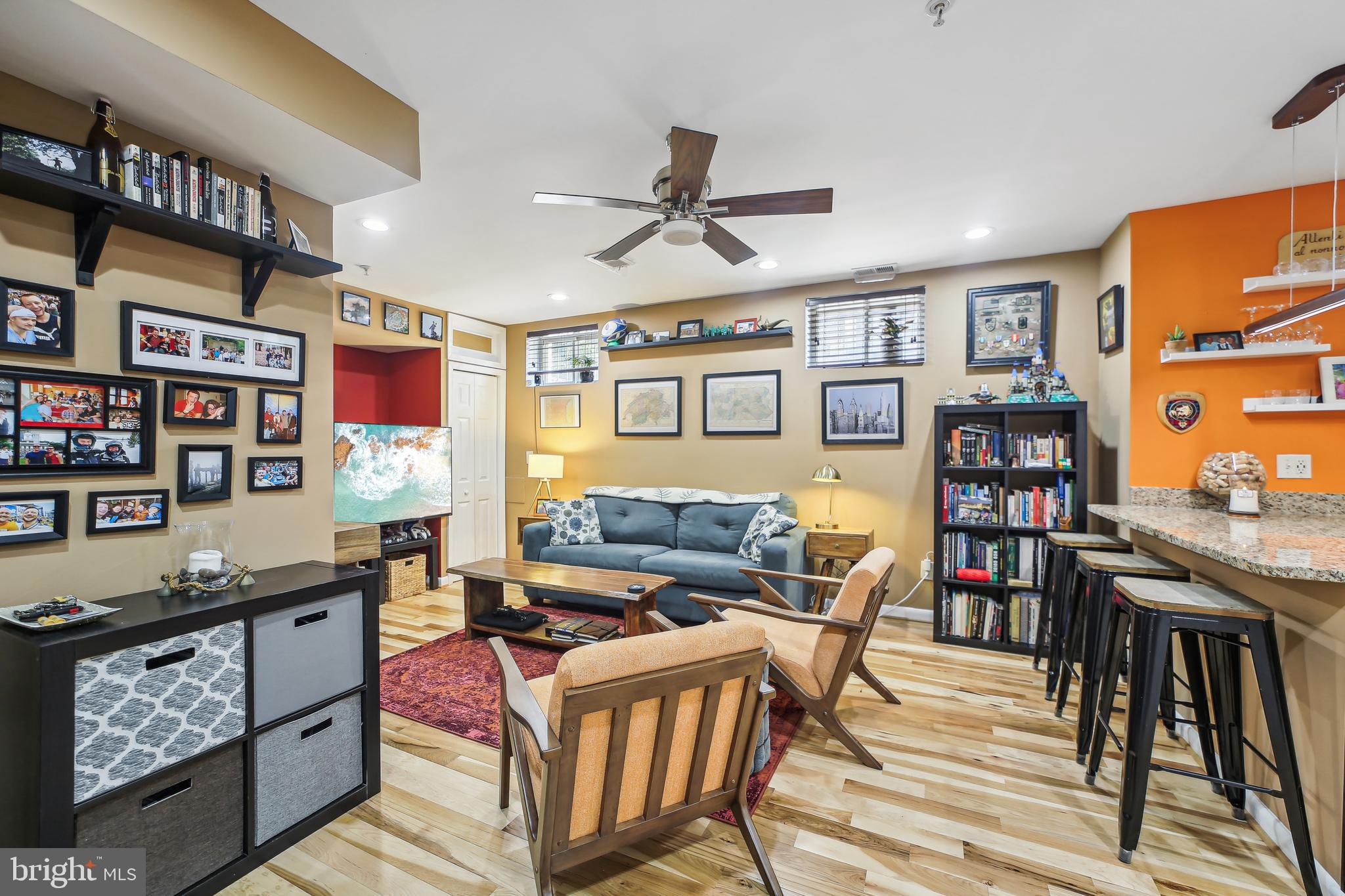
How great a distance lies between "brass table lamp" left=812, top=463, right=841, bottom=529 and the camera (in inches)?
166

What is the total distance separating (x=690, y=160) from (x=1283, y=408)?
309 cm

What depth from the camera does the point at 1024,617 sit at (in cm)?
355

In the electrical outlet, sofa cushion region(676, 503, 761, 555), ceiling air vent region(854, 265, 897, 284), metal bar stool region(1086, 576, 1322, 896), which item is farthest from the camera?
sofa cushion region(676, 503, 761, 555)

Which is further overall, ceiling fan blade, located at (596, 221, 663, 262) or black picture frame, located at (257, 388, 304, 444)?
ceiling fan blade, located at (596, 221, 663, 262)

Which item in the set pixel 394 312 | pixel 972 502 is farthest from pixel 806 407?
pixel 394 312

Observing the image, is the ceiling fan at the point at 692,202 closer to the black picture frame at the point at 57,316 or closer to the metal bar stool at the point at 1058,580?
the black picture frame at the point at 57,316

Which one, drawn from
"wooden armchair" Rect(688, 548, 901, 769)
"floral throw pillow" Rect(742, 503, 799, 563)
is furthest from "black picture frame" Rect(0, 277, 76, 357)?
"floral throw pillow" Rect(742, 503, 799, 563)

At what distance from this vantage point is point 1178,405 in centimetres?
294

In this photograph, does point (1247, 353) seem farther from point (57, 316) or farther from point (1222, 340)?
point (57, 316)

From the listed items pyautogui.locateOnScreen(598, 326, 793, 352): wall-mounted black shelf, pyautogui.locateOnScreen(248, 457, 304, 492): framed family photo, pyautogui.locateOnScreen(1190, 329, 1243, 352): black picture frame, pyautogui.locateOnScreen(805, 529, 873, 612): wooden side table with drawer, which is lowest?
pyautogui.locateOnScreen(805, 529, 873, 612): wooden side table with drawer

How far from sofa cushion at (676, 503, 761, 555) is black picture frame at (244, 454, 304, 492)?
2937 mm

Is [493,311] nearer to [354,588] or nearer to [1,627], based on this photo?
[354,588]

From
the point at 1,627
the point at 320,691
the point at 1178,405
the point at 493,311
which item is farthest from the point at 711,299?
the point at 1,627

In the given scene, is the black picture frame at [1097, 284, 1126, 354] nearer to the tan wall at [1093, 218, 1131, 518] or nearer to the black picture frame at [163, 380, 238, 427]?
the tan wall at [1093, 218, 1131, 518]
